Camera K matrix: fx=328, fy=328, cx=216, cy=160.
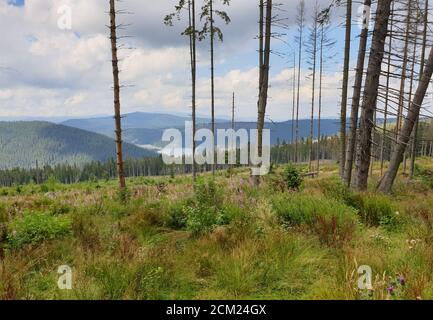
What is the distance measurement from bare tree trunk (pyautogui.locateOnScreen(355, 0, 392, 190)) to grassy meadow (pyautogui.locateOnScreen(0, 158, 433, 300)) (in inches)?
146

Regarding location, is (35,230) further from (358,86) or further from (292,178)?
(358,86)

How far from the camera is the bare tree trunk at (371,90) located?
10.5m

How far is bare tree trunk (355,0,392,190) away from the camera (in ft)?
34.4

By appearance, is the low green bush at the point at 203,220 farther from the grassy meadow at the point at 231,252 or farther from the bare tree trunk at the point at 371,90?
the bare tree trunk at the point at 371,90

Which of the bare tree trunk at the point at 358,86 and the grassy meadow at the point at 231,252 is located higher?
the bare tree trunk at the point at 358,86

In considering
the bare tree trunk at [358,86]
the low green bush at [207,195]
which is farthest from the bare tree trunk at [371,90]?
the low green bush at [207,195]

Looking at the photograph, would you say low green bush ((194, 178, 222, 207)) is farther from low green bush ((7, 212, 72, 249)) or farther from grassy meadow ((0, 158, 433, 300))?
low green bush ((7, 212, 72, 249))

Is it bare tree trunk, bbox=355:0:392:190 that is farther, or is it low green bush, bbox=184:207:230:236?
bare tree trunk, bbox=355:0:392:190

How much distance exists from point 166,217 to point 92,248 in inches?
92.4

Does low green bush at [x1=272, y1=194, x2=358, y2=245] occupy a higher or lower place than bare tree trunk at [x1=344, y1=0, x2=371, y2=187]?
lower

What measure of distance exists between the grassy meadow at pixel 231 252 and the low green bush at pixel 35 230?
2cm

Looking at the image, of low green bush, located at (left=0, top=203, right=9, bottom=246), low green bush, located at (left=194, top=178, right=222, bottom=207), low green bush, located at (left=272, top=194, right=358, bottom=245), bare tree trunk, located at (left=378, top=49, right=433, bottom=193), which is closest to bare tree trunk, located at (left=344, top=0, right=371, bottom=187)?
bare tree trunk, located at (left=378, top=49, right=433, bottom=193)
